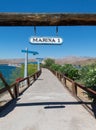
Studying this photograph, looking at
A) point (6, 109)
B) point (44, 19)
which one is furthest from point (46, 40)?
point (6, 109)

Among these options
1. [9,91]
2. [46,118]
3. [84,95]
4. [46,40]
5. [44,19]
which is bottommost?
[46,118]

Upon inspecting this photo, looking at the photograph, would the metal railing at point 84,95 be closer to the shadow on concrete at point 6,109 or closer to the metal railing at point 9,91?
the shadow on concrete at point 6,109

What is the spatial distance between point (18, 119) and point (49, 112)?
4.99 ft

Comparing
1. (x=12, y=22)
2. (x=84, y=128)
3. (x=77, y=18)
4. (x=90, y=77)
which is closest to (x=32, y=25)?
(x=12, y=22)

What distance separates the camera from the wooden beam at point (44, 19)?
9.03m

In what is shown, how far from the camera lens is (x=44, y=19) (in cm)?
903

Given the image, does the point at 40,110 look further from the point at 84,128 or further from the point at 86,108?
the point at 84,128

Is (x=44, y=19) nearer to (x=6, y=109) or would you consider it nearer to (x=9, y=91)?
(x=6, y=109)

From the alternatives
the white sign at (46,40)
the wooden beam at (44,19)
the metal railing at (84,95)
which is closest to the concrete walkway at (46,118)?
the metal railing at (84,95)

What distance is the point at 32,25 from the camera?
920 cm

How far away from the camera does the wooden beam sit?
903cm

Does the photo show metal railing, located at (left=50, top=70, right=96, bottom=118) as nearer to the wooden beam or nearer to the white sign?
the white sign

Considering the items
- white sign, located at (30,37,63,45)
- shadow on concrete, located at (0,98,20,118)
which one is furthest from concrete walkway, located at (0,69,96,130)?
white sign, located at (30,37,63,45)

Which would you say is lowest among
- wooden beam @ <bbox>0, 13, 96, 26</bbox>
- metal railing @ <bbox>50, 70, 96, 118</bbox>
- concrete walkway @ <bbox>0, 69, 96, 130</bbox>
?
concrete walkway @ <bbox>0, 69, 96, 130</bbox>
